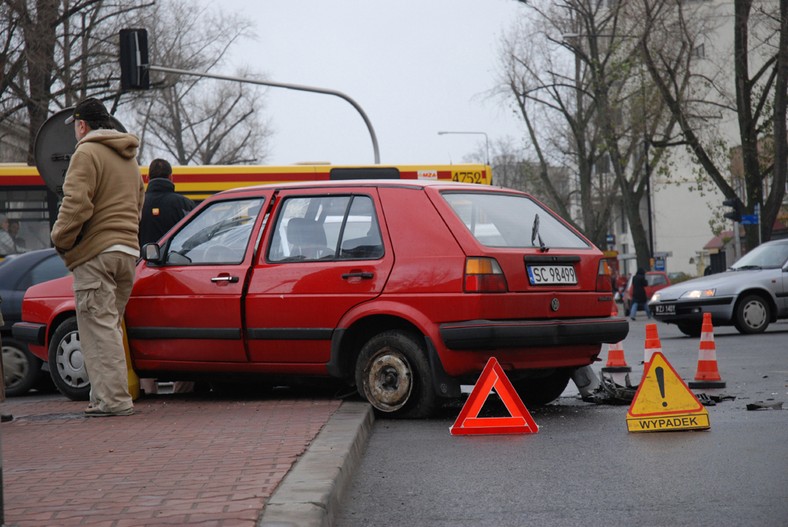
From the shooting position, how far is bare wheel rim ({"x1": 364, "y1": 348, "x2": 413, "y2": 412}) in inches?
325

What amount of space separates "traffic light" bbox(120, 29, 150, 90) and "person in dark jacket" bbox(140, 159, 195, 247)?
531 inches

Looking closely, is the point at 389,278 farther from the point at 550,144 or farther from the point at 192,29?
the point at 550,144

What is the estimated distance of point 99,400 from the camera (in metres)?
8.34

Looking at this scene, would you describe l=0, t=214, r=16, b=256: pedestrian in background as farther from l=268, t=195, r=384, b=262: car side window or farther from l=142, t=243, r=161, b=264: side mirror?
l=268, t=195, r=384, b=262: car side window

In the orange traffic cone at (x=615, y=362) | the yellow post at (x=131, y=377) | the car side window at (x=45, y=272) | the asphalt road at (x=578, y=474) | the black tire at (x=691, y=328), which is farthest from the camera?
the black tire at (x=691, y=328)

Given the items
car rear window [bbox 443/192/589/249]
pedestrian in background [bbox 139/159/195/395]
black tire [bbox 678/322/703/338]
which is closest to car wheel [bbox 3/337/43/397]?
pedestrian in background [bbox 139/159/195/395]

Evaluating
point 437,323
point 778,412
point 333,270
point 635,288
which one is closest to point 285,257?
point 333,270

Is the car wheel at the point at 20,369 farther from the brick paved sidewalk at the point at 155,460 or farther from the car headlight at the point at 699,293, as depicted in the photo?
the car headlight at the point at 699,293

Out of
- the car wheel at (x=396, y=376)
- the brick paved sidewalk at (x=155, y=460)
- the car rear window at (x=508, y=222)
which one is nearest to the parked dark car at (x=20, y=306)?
the brick paved sidewalk at (x=155, y=460)

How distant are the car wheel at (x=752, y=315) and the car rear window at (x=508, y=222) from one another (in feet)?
34.2

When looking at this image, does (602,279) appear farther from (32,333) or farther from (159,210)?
(32,333)

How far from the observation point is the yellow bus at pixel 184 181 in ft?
72.8

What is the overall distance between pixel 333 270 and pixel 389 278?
0.46 m

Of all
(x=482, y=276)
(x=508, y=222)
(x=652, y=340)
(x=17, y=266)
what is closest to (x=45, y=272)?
(x=17, y=266)
